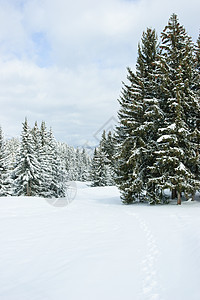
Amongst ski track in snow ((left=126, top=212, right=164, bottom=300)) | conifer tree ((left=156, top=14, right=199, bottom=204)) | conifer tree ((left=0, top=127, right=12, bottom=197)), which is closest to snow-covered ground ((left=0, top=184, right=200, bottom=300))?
ski track in snow ((left=126, top=212, right=164, bottom=300))

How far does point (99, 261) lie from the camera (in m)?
4.88

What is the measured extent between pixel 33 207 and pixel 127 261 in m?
8.56

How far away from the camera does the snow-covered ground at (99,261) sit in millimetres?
3599

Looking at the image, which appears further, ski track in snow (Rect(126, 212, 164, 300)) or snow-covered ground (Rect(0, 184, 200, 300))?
snow-covered ground (Rect(0, 184, 200, 300))

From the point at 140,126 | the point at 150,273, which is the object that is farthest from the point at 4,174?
the point at 150,273

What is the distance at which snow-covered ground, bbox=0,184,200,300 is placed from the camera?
360 centimetres

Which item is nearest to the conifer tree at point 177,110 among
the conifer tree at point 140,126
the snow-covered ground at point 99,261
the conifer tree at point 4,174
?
the conifer tree at point 140,126

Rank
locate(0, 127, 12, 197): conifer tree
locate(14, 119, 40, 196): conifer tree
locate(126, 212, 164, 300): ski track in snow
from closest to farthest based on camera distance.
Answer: locate(126, 212, 164, 300): ski track in snow < locate(14, 119, 40, 196): conifer tree < locate(0, 127, 12, 197): conifer tree

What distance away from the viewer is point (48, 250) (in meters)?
5.59

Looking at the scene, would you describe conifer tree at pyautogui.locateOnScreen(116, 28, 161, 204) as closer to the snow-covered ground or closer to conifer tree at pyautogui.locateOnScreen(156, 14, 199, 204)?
conifer tree at pyautogui.locateOnScreen(156, 14, 199, 204)

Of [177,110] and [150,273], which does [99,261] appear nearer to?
[150,273]

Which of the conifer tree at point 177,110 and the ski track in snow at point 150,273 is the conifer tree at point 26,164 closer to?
the conifer tree at point 177,110

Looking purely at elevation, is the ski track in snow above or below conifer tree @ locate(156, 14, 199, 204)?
below

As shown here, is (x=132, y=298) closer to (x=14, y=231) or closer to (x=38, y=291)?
(x=38, y=291)
